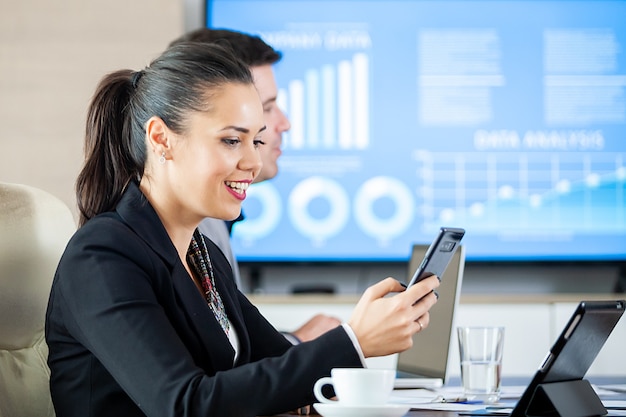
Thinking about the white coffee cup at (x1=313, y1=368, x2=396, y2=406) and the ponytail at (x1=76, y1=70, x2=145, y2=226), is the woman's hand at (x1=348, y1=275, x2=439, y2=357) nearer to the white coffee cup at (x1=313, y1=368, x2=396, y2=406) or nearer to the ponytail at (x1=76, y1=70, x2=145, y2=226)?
the white coffee cup at (x1=313, y1=368, x2=396, y2=406)

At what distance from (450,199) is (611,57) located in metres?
0.88

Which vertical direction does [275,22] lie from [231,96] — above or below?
above

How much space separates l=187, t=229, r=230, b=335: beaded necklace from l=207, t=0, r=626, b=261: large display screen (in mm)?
2076

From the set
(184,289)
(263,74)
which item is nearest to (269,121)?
(263,74)

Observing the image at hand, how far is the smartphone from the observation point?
1.36 m

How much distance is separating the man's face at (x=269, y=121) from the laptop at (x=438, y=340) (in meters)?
0.83

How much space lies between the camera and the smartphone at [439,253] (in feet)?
4.46

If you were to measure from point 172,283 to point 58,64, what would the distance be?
8.38 feet

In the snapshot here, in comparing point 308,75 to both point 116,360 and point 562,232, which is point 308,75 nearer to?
point 562,232

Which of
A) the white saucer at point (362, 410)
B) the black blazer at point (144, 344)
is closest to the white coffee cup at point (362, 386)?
the white saucer at point (362, 410)

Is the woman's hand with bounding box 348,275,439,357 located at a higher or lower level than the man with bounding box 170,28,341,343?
lower

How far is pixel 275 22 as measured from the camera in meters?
3.93

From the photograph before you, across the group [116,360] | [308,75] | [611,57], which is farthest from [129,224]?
[611,57]

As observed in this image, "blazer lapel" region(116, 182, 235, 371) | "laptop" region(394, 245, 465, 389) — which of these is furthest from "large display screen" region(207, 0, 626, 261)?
"blazer lapel" region(116, 182, 235, 371)
